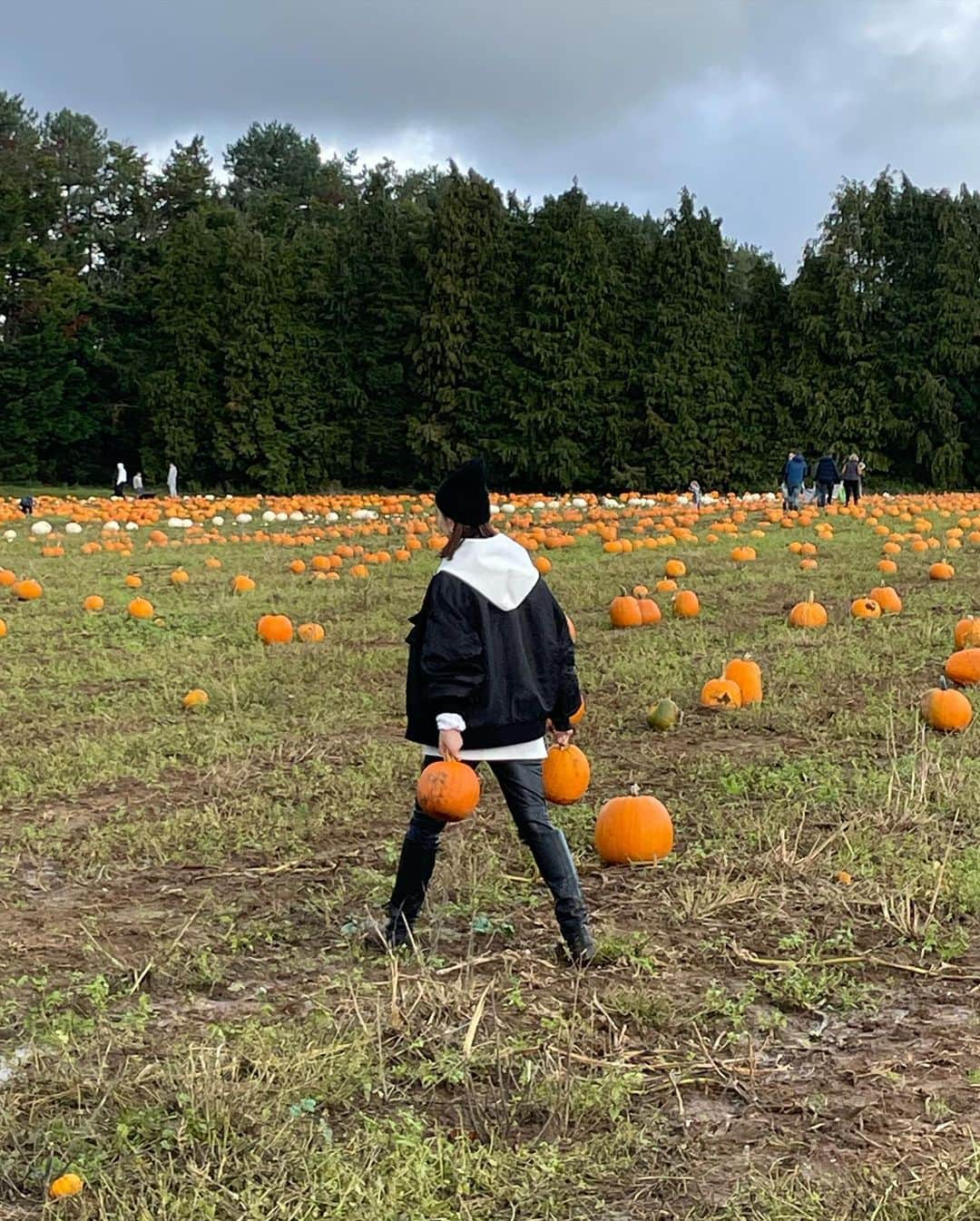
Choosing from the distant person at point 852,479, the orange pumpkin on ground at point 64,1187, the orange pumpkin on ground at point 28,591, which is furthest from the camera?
the distant person at point 852,479

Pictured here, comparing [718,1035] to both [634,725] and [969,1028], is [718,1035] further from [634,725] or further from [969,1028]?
[634,725]

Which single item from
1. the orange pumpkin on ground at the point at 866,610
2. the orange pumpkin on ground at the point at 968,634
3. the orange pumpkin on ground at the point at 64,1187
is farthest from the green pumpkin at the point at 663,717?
the orange pumpkin on ground at the point at 64,1187

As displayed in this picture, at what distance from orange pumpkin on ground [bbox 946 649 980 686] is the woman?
12.7 feet

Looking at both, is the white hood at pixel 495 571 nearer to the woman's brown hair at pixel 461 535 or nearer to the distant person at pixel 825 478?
the woman's brown hair at pixel 461 535

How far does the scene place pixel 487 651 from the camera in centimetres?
381

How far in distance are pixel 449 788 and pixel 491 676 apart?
0.36m

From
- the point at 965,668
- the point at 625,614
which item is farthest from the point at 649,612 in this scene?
the point at 965,668

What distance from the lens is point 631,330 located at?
3466cm

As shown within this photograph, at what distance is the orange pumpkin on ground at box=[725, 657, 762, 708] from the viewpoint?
6906mm

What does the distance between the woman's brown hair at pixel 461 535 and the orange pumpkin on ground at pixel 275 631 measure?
18.1 ft

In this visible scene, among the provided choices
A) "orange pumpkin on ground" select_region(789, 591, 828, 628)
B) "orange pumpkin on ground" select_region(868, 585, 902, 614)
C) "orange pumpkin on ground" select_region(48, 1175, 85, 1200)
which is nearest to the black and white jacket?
"orange pumpkin on ground" select_region(48, 1175, 85, 1200)

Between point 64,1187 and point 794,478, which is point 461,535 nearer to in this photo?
point 64,1187

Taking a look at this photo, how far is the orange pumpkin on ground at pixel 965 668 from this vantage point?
23.0 feet

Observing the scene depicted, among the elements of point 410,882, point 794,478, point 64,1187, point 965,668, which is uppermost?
point 794,478
